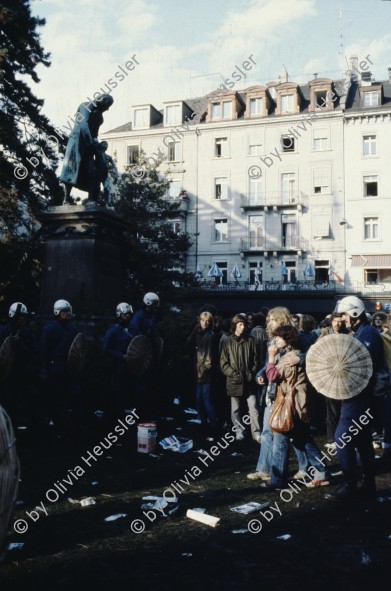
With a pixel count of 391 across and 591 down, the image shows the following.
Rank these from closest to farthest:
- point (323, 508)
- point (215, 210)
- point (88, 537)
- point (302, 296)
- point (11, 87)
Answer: point (88, 537) → point (323, 508) → point (11, 87) → point (302, 296) → point (215, 210)

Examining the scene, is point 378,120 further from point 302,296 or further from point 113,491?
point 113,491

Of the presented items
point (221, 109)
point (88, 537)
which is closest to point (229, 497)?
point (88, 537)

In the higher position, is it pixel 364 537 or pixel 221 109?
pixel 221 109

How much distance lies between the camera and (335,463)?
23.4ft

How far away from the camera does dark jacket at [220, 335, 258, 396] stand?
8.28m

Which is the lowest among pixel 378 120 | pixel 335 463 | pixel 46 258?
pixel 335 463

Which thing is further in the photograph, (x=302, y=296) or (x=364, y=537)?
(x=302, y=296)

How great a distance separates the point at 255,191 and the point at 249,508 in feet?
125

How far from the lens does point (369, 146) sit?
3975cm

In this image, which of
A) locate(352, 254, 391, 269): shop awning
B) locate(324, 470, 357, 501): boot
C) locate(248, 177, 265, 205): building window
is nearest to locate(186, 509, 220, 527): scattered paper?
locate(324, 470, 357, 501): boot

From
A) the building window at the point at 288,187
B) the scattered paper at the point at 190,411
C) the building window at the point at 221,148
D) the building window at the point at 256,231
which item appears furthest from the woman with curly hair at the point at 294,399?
the building window at the point at 221,148

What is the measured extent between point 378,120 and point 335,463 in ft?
123

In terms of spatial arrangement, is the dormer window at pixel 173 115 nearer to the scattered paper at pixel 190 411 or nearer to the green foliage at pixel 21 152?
the green foliage at pixel 21 152

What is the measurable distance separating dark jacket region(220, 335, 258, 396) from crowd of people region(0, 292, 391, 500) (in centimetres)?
2
